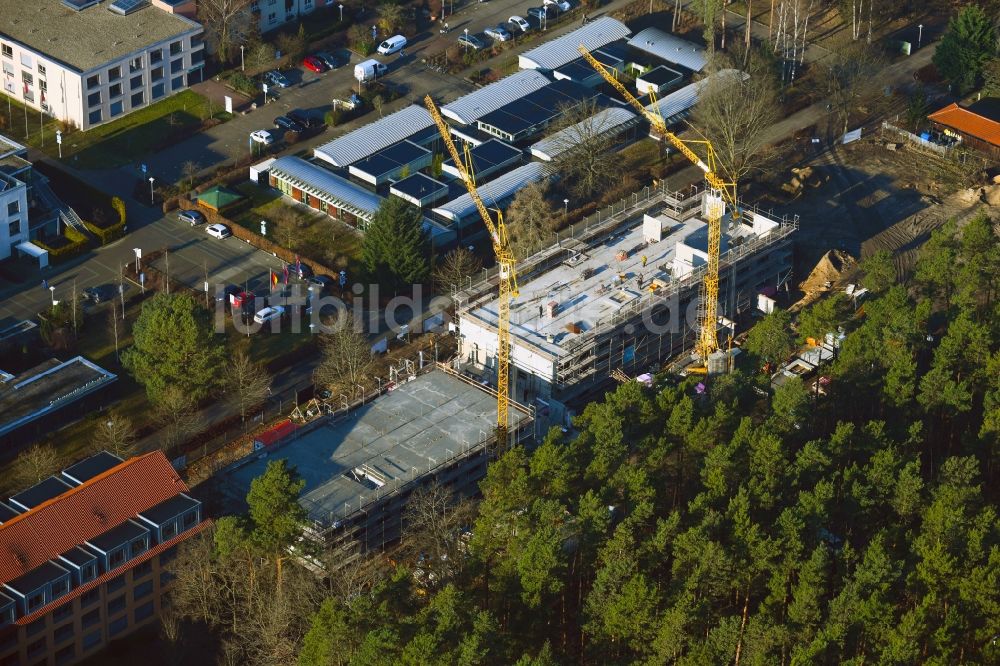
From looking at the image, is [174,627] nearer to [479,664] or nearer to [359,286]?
[479,664]

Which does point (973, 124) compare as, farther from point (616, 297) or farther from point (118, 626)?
point (118, 626)

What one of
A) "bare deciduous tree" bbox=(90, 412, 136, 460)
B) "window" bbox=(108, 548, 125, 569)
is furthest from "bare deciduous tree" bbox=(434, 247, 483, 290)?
"window" bbox=(108, 548, 125, 569)

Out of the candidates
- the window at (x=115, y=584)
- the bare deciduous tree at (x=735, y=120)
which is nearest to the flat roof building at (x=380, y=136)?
the bare deciduous tree at (x=735, y=120)

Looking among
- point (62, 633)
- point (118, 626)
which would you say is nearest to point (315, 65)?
point (118, 626)

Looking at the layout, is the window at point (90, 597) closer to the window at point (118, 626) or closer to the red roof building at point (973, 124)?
the window at point (118, 626)

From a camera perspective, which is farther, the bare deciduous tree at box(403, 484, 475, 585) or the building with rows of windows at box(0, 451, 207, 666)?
the bare deciduous tree at box(403, 484, 475, 585)

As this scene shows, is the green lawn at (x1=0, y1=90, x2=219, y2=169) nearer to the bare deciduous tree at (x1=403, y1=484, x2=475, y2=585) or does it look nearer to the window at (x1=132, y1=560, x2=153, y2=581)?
the window at (x1=132, y1=560, x2=153, y2=581)
